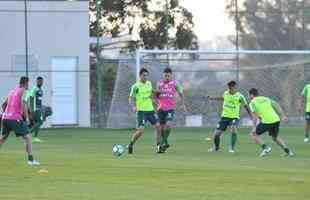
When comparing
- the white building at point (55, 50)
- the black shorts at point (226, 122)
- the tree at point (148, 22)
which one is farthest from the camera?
the tree at point (148, 22)

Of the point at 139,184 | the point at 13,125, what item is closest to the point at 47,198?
the point at 139,184

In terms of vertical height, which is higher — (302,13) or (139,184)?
(302,13)

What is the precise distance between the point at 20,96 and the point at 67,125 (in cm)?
2238

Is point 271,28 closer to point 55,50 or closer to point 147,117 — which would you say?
point 55,50

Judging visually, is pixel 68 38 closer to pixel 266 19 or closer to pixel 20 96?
pixel 266 19

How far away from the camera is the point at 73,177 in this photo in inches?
677

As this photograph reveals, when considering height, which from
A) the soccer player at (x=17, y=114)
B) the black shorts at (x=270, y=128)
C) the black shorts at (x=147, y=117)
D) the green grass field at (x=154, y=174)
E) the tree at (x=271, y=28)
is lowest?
the green grass field at (x=154, y=174)

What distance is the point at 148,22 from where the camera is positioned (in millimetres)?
48344

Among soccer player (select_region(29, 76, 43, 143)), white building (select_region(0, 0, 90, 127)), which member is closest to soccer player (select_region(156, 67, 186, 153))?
soccer player (select_region(29, 76, 43, 143))

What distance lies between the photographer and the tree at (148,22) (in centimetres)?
4756

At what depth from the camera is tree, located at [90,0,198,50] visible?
156 ft

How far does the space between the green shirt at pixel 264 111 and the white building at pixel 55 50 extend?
19.3 metres

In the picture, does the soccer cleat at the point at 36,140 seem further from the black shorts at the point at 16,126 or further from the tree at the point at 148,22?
the tree at the point at 148,22

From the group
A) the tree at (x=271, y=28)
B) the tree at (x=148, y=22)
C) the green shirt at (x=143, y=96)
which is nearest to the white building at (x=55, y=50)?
the tree at (x=148, y=22)
